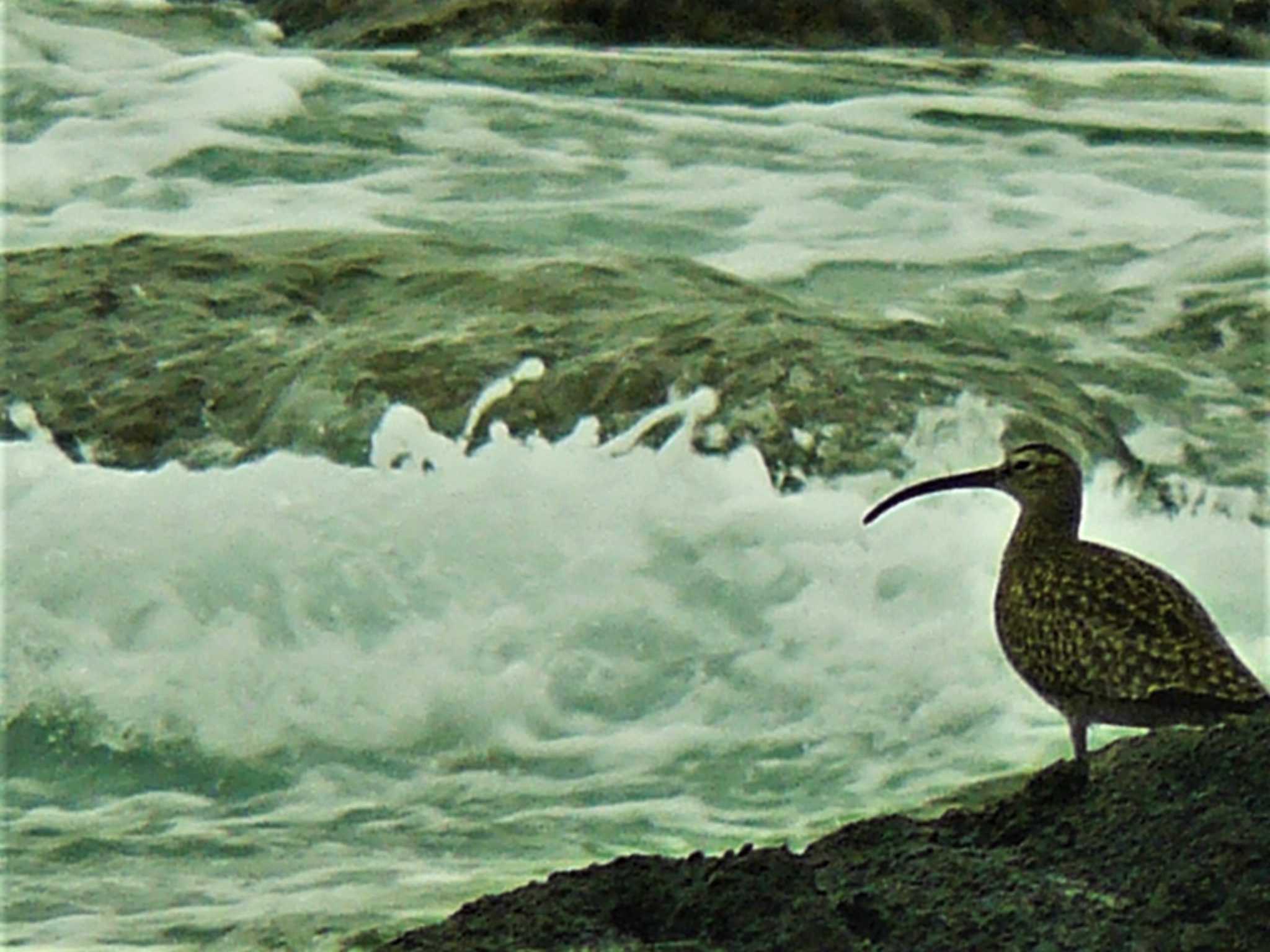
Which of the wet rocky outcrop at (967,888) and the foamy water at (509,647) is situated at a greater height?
the foamy water at (509,647)

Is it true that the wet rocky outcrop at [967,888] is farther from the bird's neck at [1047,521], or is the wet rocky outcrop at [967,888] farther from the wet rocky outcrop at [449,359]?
the wet rocky outcrop at [449,359]

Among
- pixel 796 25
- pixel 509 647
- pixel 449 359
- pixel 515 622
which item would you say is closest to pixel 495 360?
pixel 449 359

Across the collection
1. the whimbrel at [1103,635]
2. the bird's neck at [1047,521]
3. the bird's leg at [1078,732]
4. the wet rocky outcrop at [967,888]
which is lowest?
the wet rocky outcrop at [967,888]

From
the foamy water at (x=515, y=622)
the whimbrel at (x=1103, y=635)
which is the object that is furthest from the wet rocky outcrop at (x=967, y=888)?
the foamy water at (x=515, y=622)

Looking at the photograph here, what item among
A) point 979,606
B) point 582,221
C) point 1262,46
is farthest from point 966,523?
point 1262,46

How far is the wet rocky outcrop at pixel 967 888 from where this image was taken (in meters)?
3.89

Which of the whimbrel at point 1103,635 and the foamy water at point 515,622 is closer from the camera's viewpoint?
the whimbrel at point 1103,635

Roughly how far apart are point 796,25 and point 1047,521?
917 cm

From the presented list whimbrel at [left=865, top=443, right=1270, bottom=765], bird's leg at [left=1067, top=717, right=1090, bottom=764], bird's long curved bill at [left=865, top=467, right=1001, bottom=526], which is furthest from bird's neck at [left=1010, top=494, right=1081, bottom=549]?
bird's leg at [left=1067, top=717, right=1090, bottom=764]

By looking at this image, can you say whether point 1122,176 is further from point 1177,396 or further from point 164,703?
point 164,703

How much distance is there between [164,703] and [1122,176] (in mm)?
6684

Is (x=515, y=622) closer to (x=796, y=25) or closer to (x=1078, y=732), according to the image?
(x=1078, y=732)

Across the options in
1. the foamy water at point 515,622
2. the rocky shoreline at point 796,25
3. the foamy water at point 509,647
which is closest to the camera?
the foamy water at point 515,622

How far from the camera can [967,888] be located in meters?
3.97
